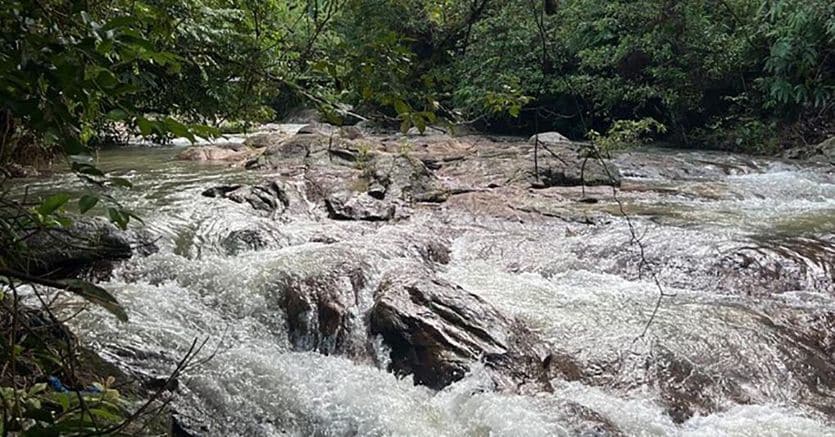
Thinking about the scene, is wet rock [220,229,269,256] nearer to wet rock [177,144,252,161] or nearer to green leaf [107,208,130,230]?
green leaf [107,208,130,230]

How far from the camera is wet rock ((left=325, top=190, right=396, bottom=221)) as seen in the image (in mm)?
7109

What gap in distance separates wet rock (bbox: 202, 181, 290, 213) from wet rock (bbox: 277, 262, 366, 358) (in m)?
2.43

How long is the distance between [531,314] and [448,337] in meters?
0.92

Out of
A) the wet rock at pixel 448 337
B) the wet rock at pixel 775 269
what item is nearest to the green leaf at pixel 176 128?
the wet rock at pixel 448 337

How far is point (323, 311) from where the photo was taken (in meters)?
4.66

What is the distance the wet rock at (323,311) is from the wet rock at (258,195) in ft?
7.97

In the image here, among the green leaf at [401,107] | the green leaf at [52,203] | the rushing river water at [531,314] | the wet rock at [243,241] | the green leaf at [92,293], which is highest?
the green leaf at [401,107]

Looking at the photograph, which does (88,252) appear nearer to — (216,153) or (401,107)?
(401,107)

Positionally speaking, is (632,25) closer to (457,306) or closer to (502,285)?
(502,285)

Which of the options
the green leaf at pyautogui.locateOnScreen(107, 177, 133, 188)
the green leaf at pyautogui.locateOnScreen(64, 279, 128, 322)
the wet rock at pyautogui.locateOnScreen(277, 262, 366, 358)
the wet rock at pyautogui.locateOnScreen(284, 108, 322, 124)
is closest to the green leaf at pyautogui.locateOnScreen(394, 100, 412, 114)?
the green leaf at pyautogui.locateOnScreen(107, 177, 133, 188)

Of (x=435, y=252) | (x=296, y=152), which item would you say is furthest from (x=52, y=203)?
(x=296, y=152)

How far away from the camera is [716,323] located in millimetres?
4664

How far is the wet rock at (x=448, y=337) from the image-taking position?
163 inches

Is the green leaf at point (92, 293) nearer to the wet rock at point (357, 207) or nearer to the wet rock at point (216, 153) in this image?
the wet rock at point (357, 207)
